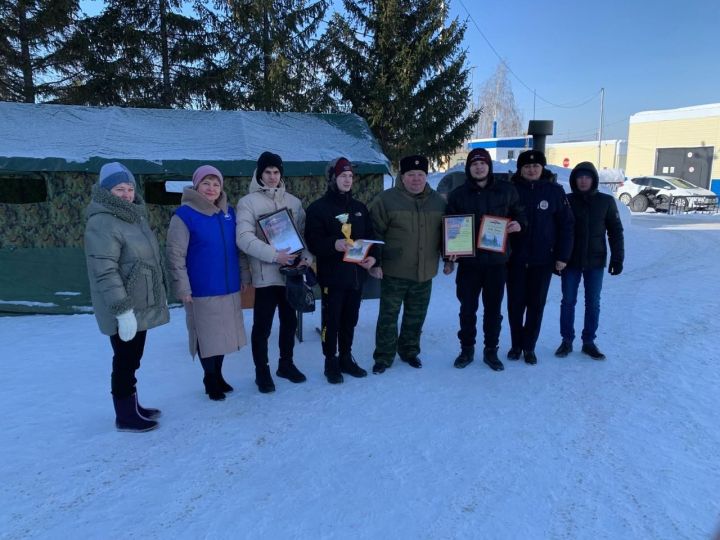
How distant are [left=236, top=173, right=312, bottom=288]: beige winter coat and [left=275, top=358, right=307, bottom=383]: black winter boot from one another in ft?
2.68

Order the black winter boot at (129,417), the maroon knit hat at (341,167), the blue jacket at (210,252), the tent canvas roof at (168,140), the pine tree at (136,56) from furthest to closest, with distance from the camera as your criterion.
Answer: the pine tree at (136,56)
the tent canvas roof at (168,140)
the maroon knit hat at (341,167)
the blue jacket at (210,252)
the black winter boot at (129,417)

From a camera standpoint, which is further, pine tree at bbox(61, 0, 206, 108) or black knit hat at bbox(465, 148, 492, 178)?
pine tree at bbox(61, 0, 206, 108)

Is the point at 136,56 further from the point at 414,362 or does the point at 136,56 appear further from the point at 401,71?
the point at 414,362

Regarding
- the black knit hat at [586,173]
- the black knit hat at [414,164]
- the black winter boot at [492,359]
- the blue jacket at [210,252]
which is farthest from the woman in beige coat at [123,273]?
the black knit hat at [586,173]

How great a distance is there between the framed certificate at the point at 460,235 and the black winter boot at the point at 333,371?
1.36 metres

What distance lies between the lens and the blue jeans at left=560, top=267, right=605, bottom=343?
455 cm

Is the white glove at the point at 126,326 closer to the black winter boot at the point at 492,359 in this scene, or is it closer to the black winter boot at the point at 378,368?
the black winter boot at the point at 378,368

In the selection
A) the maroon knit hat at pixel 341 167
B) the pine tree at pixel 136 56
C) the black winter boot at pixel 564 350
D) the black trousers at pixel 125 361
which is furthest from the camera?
the pine tree at pixel 136 56

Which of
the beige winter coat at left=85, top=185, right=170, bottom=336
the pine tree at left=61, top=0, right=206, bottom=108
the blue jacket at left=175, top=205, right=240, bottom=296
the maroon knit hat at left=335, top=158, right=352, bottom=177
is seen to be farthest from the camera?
the pine tree at left=61, top=0, right=206, bottom=108

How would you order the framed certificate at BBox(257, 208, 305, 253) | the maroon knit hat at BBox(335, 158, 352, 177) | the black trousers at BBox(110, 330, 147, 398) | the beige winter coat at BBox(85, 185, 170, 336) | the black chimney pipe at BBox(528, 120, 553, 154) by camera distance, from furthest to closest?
A: 1. the black chimney pipe at BBox(528, 120, 553, 154)
2. the maroon knit hat at BBox(335, 158, 352, 177)
3. the framed certificate at BBox(257, 208, 305, 253)
4. the black trousers at BBox(110, 330, 147, 398)
5. the beige winter coat at BBox(85, 185, 170, 336)

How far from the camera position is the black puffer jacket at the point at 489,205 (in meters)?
4.13

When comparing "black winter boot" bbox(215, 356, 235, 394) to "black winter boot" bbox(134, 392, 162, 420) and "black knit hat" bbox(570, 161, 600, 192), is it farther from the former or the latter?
"black knit hat" bbox(570, 161, 600, 192)

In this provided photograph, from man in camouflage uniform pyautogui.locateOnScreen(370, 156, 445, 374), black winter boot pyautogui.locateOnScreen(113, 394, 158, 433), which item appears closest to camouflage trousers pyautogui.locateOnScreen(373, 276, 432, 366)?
man in camouflage uniform pyautogui.locateOnScreen(370, 156, 445, 374)

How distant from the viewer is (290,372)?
163 inches
